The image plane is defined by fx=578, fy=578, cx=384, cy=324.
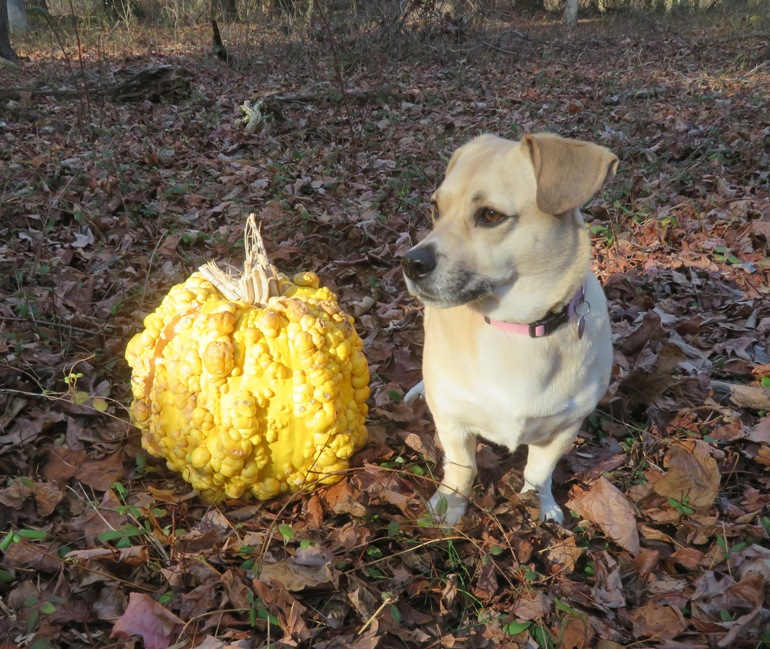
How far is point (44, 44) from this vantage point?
41.2 feet

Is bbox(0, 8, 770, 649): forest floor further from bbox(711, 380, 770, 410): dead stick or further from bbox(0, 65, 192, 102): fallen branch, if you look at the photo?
bbox(0, 65, 192, 102): fallen branch

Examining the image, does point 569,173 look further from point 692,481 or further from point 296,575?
point 296,575

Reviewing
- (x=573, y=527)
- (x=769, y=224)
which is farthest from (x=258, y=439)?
(x=769, y=224)

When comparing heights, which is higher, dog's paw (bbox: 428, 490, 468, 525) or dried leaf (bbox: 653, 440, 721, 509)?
dried leaf (bbox: 653, 440, 721, 509)

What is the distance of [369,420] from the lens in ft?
10.2

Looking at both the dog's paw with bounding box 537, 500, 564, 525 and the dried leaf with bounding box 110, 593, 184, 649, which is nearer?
the dried leaf with bounding box 110, 593, 184, 649

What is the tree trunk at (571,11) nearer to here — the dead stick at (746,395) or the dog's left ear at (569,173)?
the dead stick at (746,395)

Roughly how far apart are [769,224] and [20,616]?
5413 mm

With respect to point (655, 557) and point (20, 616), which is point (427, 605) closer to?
point (655, 557)

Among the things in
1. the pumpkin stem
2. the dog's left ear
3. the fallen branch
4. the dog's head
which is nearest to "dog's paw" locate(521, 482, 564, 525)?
the dog's head

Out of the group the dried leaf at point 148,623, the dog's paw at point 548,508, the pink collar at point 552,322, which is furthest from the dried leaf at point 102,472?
the dog's paw at point 548,508

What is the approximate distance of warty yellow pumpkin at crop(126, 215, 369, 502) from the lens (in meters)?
2.35

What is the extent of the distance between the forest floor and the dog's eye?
114 cm

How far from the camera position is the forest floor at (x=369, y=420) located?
6.74 ft
